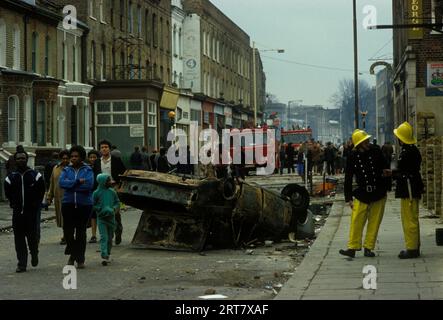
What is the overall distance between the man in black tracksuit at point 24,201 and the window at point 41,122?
25293 mm

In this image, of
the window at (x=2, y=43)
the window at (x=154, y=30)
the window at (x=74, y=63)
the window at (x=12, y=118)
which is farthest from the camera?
the window at (x=154, y=30)

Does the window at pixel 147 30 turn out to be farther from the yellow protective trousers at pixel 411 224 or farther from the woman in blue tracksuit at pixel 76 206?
the yellow protective trousers at pixel 411 224

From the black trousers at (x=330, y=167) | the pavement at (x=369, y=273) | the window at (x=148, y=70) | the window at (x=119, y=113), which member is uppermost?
the window at (x=148, y=70)

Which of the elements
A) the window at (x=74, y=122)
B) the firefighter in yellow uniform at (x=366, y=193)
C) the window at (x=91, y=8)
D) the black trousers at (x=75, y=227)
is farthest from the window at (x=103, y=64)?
the firefighter in yellow uniform at (x=366, y=193)

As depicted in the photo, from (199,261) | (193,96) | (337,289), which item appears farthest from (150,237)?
(193,96)

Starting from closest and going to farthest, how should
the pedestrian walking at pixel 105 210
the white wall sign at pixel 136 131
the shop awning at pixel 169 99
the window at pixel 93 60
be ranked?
the pedestrian walking at pixel 105 210
the window at pixel 93 60
the white wall sign at pixel 136 131
the shop awning at pixel 169 99

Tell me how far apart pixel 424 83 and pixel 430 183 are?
1746 cm

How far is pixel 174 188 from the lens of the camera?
15.1m

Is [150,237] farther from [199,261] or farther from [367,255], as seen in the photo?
[367,255]

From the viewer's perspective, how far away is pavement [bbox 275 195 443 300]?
32.2 ft

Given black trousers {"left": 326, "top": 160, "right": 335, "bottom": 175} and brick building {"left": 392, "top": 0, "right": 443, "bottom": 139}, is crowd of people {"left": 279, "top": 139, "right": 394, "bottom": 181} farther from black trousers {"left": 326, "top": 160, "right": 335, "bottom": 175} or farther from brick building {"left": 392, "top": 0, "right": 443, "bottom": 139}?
brick building {"left": 392, "top": 0, "right": 443, "bottom": 139}

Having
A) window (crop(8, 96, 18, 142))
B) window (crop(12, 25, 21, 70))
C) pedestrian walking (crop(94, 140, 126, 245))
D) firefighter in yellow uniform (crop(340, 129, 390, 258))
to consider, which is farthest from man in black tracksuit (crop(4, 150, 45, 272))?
window (crop(12, 25, 21, 70))

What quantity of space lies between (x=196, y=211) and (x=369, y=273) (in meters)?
4.25

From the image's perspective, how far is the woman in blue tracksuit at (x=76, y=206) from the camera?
13203mm
